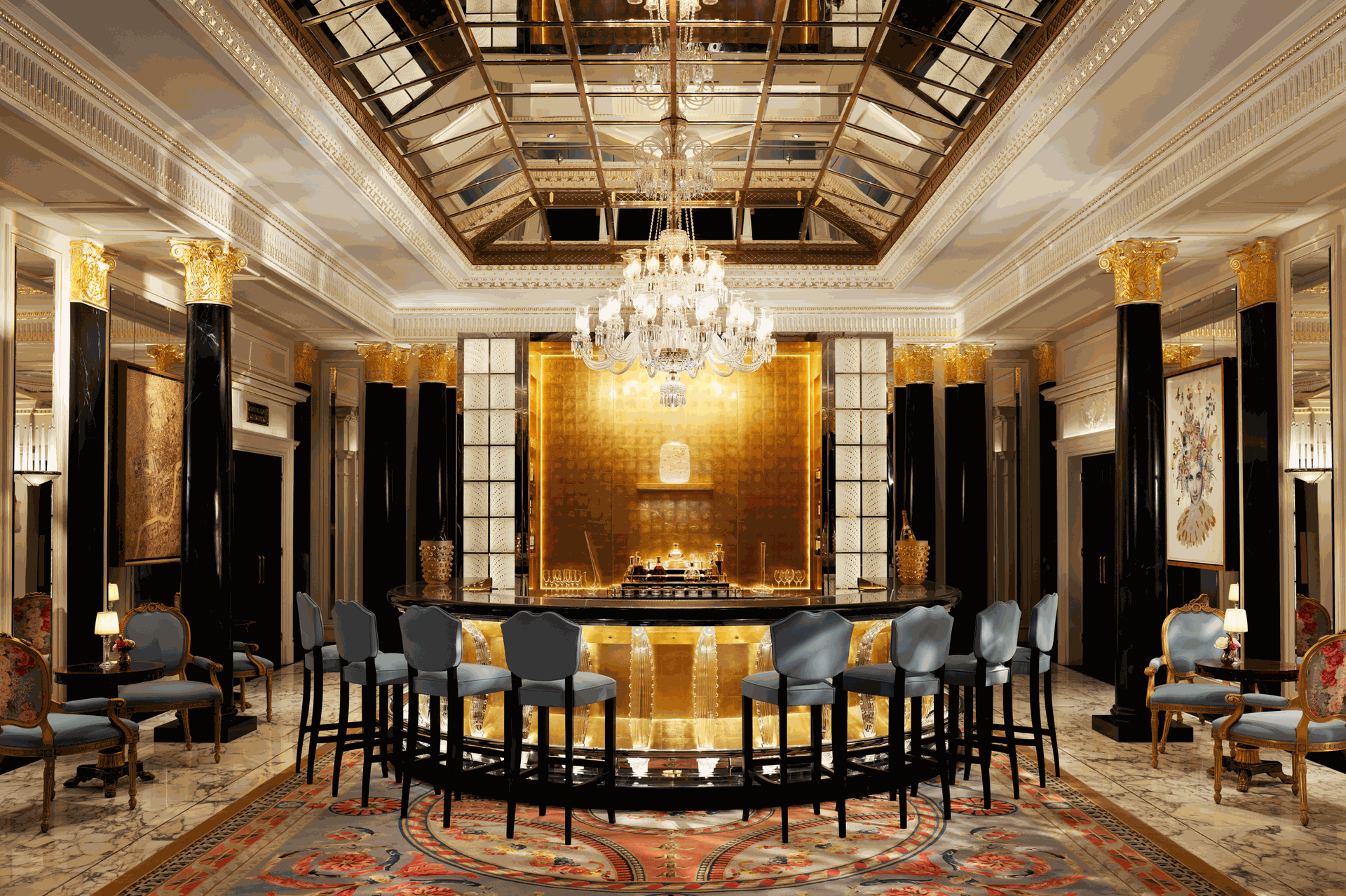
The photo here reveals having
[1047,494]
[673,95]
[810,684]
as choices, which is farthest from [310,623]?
[1047,494]

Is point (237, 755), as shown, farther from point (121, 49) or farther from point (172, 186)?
point (121, 49)

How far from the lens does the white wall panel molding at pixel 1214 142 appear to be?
5.13 meters

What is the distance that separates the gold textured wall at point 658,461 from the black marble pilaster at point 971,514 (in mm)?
1868

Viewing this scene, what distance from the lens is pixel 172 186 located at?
6594 mm

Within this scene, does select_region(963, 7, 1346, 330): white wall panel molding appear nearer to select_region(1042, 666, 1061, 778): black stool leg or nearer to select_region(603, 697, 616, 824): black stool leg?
select_region(1042, 666, 1061, 778): black stool leg

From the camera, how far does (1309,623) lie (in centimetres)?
720

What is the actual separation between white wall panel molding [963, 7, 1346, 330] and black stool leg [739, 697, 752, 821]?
4430mm

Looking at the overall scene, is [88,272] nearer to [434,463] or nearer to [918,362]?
[434,463]

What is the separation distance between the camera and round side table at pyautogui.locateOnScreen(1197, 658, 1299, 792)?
6188 mm

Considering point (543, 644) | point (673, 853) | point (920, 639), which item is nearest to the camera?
point (673, 853)

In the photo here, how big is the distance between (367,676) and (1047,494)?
30.3ft

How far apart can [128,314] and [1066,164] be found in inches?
304

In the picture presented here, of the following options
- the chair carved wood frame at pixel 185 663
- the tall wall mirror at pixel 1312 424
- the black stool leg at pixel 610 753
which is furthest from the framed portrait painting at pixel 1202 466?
the chair carved wood frame at pixel 185 663

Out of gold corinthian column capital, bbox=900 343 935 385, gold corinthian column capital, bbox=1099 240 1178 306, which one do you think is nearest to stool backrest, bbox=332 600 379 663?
gold corinthian column capital, bbox=1099 240 1178 306
